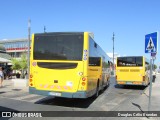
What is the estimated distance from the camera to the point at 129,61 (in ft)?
73.3

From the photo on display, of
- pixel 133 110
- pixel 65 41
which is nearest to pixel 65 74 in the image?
pixel 65 41

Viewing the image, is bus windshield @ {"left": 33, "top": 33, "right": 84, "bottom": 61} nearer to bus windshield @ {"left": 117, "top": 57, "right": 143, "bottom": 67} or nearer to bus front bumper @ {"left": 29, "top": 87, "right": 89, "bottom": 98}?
bus front bumper @ {"left": 29, "top": 87, "right": 89, "bottom": 98}

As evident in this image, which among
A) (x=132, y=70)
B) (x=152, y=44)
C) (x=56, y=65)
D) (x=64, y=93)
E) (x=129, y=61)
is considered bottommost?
(x=64, y=93)

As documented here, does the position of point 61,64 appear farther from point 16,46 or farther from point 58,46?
point 16,46

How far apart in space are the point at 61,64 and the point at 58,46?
0.82 metres

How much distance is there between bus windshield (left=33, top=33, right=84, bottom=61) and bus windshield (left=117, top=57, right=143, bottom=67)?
39.5 ft

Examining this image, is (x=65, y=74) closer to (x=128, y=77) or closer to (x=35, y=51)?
(x=35, y=51)

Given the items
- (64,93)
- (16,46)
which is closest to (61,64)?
(64,93)

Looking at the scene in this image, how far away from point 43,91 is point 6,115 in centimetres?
259

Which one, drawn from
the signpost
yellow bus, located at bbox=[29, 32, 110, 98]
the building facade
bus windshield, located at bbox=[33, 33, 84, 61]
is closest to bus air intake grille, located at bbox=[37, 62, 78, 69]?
yellow bus, located at bbox=[29, 32, 110, 98]

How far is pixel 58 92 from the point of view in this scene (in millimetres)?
11109

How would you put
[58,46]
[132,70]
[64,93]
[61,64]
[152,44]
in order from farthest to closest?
[132,70], [58,46], [61,64], [64,93], [152,44]

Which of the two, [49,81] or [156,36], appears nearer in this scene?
[156,36]

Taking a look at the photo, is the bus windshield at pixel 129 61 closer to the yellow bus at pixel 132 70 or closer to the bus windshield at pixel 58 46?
the yellow bus at pixel 132 70
